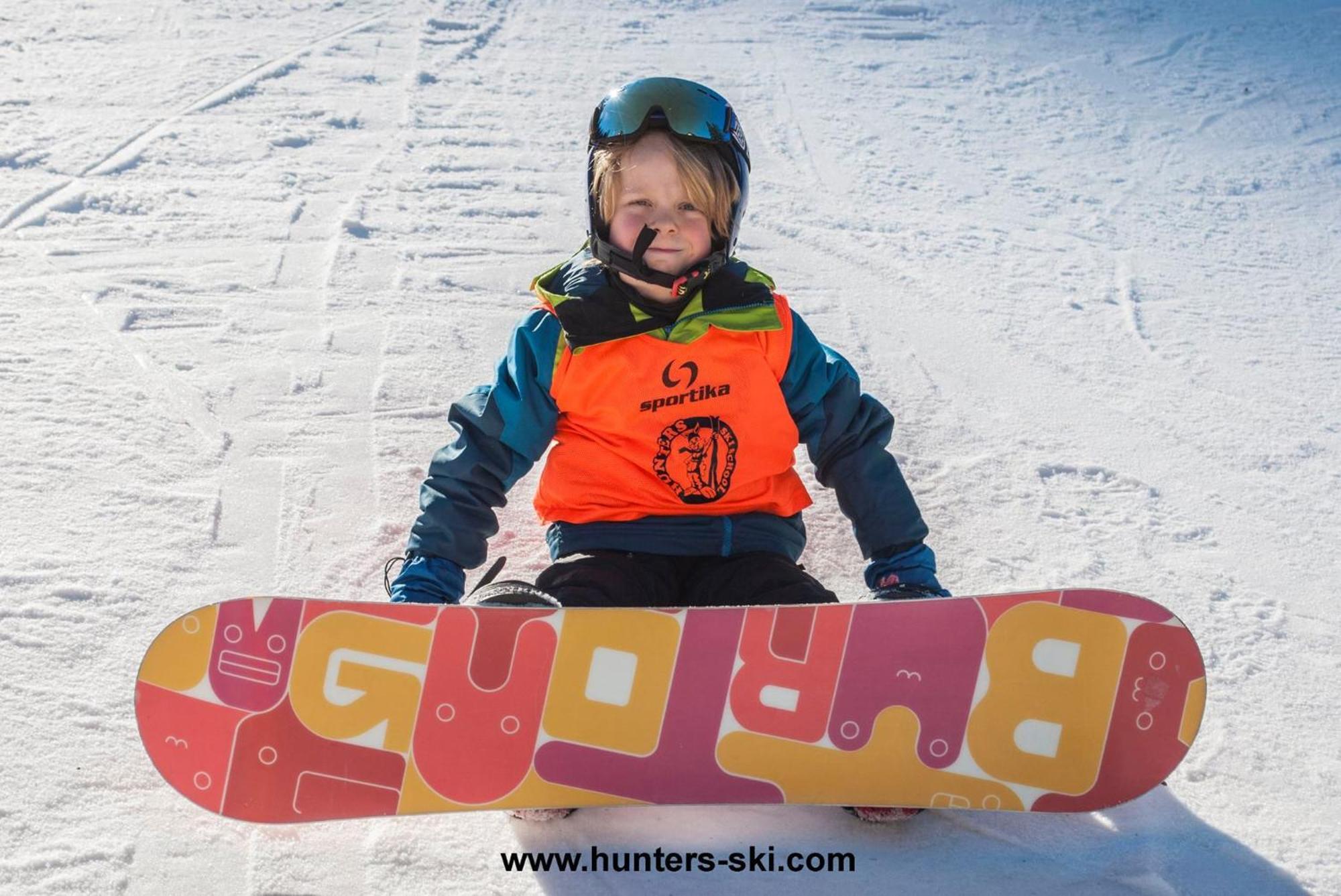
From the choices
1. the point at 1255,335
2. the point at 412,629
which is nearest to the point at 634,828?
the point at 412,629

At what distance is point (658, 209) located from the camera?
92.4 inches

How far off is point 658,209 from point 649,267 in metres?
0.11

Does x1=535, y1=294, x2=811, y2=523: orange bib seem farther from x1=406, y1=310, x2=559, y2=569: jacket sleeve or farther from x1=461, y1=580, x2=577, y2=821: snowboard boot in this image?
x1=461, y1=580, x2=577, y2=821: snowboard boot

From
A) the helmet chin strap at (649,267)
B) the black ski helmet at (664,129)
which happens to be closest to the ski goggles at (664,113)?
the black ski helmet at (664,129)

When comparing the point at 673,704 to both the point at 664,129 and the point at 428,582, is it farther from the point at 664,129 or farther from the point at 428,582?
the point at 664,129

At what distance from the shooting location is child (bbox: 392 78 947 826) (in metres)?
2.32

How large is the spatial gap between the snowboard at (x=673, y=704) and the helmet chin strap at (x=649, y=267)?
64 cm

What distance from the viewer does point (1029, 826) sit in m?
2.04

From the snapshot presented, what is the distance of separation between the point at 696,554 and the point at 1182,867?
3.03 ft

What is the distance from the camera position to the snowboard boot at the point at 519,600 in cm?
203

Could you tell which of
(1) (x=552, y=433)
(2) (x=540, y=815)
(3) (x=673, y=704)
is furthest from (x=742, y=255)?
(2) (x=540, y=815)

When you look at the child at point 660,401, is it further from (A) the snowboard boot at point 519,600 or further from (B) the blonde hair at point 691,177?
(A) the snowboard boot at point 519,600

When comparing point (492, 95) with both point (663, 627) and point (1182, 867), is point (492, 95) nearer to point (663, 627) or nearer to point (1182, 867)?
point (663, 627)

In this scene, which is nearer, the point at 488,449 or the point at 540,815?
the point at 540,815
